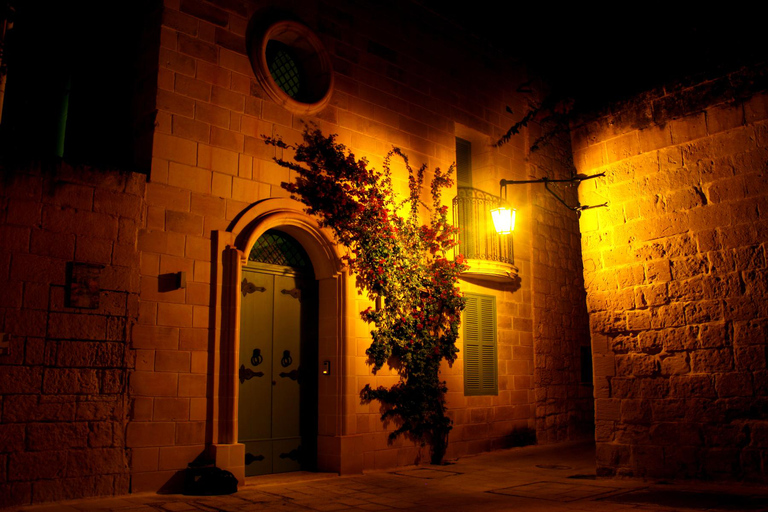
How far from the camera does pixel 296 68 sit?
839cm

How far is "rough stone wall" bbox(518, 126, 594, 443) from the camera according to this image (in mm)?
10656

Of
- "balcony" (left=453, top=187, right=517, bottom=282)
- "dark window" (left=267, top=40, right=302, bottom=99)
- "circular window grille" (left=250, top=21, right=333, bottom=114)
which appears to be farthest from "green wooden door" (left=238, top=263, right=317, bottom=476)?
"balcony" (left=453, top=187, right=517, bottom=282)

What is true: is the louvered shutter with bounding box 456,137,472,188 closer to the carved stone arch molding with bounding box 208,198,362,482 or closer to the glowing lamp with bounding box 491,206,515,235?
the glowing lamp with bounding box 491,206,515,235

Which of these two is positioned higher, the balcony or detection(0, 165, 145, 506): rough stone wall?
the balcony

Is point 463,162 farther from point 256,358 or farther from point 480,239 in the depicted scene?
point 256,358

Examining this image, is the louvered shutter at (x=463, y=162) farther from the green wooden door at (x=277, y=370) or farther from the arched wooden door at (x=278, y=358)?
the green wooden door at (x=277, y=370)

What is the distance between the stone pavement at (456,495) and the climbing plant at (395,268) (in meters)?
0.95

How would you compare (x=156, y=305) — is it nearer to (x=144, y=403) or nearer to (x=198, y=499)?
(x=144, y=403)

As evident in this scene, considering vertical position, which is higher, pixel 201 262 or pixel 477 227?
pixel 477 227

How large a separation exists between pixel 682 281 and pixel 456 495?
3116 mm

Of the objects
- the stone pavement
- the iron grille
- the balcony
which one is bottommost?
the stone pavement

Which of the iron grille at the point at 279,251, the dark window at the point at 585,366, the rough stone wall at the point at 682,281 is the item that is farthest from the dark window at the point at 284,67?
the dark window at the point at 585,366

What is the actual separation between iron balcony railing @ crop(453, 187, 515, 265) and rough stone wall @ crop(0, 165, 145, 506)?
17.1 feet

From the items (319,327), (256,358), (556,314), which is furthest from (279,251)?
(556,314)
